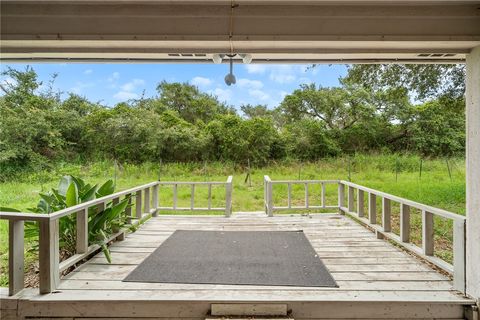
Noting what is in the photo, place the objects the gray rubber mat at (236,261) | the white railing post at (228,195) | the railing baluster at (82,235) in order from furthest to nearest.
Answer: the white railing post at (228,195) < the railing baluster at (82,235) < the gray rubber mat at (236,261)

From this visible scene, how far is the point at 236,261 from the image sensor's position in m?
2.80

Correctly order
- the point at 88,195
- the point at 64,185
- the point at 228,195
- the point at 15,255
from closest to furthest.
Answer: the point at 15,255 < the point at 88,195 < the point at 64,185 < the point at 228,195

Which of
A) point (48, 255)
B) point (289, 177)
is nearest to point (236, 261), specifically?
Answer: point (48, 255)

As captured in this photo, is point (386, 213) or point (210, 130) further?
point (210, 130)

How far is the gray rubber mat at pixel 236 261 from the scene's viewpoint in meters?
2.37

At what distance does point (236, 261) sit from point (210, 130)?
853 centimetres

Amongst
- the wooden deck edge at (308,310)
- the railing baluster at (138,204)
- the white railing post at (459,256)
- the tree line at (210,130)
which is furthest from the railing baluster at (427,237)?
the tree line at (210,130)

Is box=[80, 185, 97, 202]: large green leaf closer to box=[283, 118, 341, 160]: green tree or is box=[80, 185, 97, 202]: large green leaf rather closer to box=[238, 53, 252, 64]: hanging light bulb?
box=[238, 53, 252, 64]: hanging light bulb

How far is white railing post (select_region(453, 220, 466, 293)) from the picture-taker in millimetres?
2062

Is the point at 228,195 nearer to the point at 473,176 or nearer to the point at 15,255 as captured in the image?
the point at 15,255

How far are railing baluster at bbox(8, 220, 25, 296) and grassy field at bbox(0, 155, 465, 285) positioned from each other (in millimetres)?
2058

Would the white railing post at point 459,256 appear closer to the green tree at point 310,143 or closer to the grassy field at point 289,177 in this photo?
the grassy field at point 289,177

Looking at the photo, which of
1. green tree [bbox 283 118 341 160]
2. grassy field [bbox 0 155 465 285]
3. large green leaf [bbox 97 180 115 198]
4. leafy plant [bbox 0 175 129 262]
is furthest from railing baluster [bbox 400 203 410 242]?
green tree [bbox 283 118 341 160]

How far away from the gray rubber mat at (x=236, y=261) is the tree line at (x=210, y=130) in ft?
23.3
